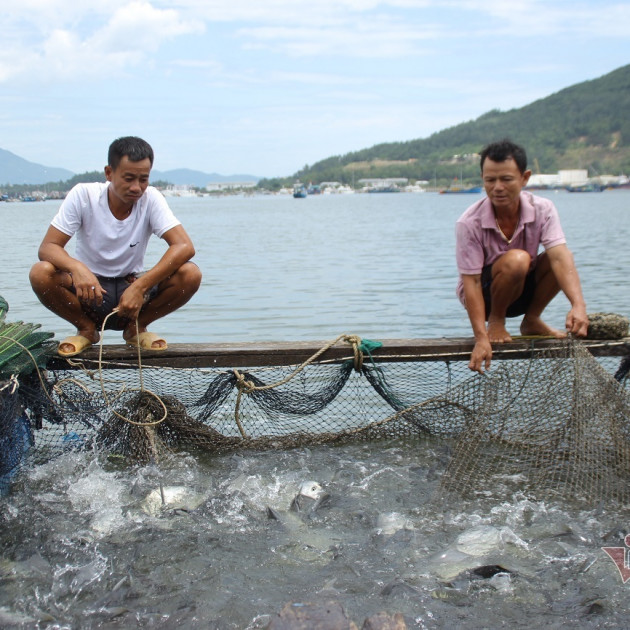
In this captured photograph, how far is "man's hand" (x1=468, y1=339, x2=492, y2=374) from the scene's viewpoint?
4496mm

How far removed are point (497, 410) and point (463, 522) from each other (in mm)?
777

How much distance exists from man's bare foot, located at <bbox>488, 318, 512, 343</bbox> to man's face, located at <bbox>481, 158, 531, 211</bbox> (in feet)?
2.77

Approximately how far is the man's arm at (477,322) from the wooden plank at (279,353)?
0.24 metres

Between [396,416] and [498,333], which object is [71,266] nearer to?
[396,416]

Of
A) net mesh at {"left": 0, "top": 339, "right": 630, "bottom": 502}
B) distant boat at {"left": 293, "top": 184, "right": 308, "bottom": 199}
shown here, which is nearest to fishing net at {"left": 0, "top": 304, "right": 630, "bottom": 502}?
net mesh at {"left": 0, "top": 339, "right": 630, "bottom": 502}

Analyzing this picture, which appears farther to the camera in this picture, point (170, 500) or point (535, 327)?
point (535, 327)

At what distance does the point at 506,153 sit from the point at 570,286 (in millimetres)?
984

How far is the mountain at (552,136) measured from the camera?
130 metres

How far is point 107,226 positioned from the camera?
192 inches

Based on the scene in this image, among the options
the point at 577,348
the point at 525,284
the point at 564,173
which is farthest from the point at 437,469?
the point at 564,173

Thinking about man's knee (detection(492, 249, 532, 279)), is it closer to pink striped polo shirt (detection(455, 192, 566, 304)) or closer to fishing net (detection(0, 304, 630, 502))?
pink striped polo shirt (detection(455, 192, 566, 304))

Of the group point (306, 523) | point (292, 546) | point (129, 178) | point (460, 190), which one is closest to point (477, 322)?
point (306, 523)

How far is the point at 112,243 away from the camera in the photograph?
16.2 feet

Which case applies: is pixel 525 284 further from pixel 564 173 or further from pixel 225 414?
pixel 564 173
